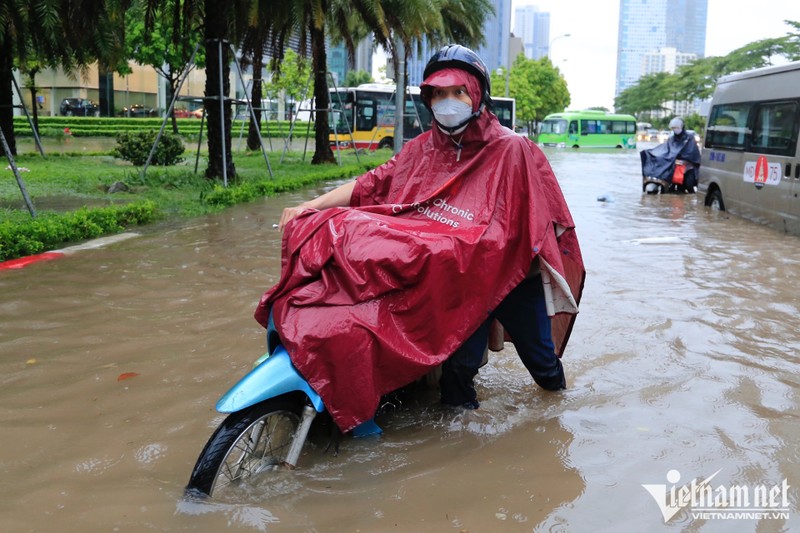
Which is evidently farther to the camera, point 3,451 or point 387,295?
point 3,451

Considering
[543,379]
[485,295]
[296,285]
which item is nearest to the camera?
[296,285]

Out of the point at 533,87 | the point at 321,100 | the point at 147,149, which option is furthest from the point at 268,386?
the point at 533,87

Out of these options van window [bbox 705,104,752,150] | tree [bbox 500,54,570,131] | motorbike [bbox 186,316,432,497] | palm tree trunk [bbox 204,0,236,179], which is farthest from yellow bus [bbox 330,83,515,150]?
tree [bbox 500,54,570,131]

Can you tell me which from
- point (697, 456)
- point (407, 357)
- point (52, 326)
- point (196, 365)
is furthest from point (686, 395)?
point (52, 326)

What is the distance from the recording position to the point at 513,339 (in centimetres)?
397

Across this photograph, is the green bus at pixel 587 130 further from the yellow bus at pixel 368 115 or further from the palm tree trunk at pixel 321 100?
the palm tree trunk at pixel 321 100

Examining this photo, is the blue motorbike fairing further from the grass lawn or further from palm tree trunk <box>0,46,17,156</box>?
palm tree trunk <box>0,46,17,156</box>

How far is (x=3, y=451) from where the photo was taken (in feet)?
11.6

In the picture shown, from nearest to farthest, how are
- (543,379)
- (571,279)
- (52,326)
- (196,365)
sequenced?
1. (571,279)
2. (543,379)
3. (196,365)
4. (52,326)

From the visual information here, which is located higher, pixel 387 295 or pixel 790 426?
pixel 387 295

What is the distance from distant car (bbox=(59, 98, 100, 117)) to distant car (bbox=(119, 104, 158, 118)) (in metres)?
3.04

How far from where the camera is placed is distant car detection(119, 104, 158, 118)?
55638 millimetres

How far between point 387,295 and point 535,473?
40.2 inches

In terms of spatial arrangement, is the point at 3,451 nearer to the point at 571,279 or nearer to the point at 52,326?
the point at 52,326
